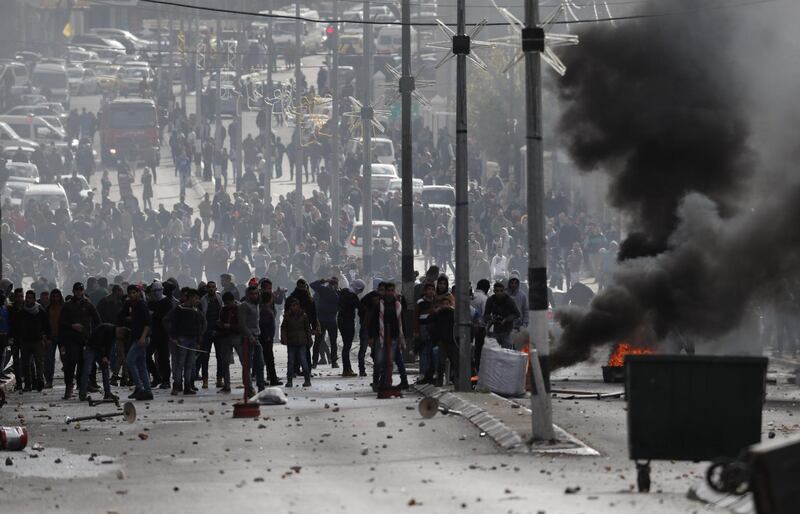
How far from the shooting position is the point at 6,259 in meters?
44.4

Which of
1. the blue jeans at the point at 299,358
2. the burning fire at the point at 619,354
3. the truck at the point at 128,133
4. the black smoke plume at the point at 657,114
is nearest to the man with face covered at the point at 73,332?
the blue jeans at the point at 299,358

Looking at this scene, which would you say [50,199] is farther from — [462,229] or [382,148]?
[462,229]

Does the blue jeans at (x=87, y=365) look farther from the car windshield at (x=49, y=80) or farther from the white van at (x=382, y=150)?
the car windshield at (x=49, y=80)

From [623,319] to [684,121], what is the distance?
468cm

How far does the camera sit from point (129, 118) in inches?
2596

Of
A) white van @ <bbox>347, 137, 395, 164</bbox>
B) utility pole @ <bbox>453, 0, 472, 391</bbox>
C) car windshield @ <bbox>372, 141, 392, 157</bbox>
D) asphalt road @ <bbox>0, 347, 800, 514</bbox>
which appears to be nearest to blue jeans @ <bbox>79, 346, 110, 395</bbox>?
asphalt road @ <bbox>0, 347, 800, 514</bbox>

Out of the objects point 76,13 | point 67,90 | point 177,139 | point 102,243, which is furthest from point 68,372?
point 76,13

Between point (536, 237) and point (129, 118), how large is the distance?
50992 millimetres

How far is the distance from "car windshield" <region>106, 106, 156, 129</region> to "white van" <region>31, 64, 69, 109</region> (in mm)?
11810

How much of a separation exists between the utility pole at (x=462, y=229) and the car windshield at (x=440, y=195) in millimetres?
31865

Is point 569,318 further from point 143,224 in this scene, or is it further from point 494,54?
point 494,54

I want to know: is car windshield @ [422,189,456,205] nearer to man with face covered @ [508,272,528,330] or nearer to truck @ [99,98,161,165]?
truck @ [99,98,161,165]

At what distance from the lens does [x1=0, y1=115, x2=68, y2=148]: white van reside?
221 ft

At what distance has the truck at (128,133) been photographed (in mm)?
65625
